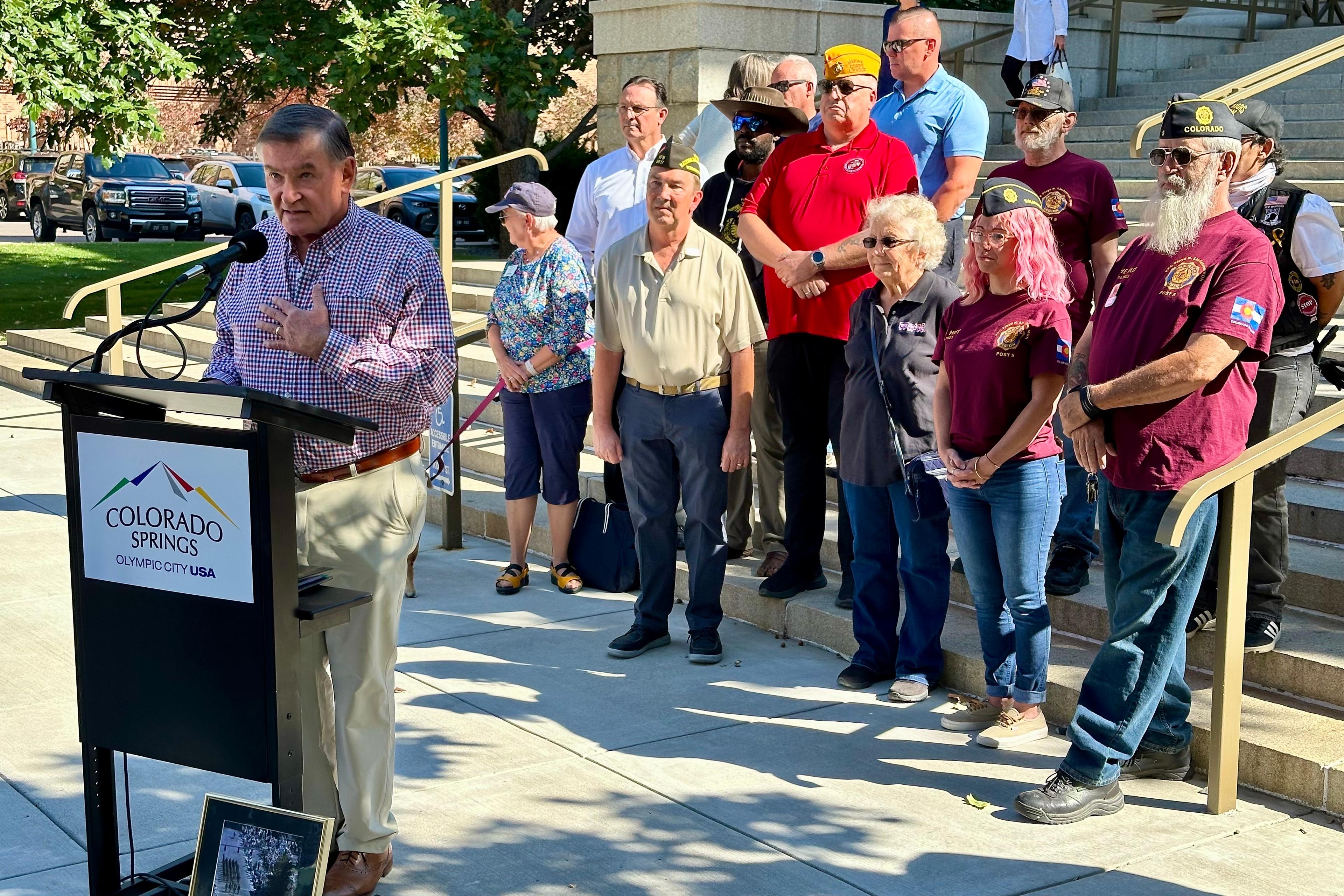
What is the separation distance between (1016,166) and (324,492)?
3410 millimetres

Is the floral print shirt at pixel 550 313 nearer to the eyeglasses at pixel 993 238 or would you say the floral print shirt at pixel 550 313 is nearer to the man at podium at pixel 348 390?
the eyeglasses at pixel 993 238

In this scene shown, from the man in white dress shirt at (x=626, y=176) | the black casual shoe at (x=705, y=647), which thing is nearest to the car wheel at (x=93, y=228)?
the man in white dress shirt at (x=626, y=176)

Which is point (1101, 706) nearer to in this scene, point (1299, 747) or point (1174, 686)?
point (1174, 686)

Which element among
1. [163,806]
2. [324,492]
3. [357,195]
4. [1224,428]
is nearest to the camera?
[324,492]

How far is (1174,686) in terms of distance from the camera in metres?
4.43

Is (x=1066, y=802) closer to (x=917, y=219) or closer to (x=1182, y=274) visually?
(x=1182, y=274)

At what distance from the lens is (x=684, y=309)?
217 inches

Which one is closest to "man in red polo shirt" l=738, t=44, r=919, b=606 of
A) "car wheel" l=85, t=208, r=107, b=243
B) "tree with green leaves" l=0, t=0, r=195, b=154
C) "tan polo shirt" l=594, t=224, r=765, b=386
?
"tan polo shirt" l=594, t=224, r=765, b=386

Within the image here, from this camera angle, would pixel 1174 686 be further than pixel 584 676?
No

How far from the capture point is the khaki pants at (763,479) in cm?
645

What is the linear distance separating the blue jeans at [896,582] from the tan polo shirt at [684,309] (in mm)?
727

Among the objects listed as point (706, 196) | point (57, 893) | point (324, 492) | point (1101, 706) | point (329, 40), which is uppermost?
point (329, 40)

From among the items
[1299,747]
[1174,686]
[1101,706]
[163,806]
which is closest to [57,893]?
[163,806]

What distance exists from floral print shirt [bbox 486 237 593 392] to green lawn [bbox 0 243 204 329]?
8832 millimetres
